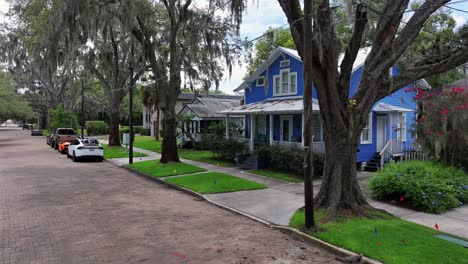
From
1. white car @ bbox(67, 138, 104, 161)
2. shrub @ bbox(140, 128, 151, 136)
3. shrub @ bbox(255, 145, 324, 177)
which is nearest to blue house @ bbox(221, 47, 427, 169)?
shrub @ bbox(255, 145, 324, 177)

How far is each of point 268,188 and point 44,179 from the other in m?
9.76

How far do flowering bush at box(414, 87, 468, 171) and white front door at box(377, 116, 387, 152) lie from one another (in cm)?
687

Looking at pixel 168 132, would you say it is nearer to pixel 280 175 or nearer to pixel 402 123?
pixel 280 175

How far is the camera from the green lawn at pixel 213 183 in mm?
12602

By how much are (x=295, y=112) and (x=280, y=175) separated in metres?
3.47

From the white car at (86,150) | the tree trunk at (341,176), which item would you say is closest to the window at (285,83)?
the tree trunk at (341,176)

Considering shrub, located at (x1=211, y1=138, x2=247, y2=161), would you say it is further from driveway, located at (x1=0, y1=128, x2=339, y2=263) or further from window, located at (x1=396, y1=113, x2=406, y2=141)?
window, located at (x1=396, y1=113, x2=406, y2=141)

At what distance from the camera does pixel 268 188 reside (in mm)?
12906

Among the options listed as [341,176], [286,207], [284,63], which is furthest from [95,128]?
[341,176]

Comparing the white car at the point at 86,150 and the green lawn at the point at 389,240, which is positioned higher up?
the white car at the point at 86,150

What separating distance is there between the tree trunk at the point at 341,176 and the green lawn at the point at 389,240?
1.57 ft

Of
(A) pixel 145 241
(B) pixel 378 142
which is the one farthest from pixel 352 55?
(B) pixel 378 142

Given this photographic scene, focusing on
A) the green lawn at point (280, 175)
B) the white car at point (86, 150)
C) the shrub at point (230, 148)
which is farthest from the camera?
the white car at point (86, 150)

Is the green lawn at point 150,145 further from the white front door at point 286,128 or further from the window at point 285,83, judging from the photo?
the window at point 285,83
